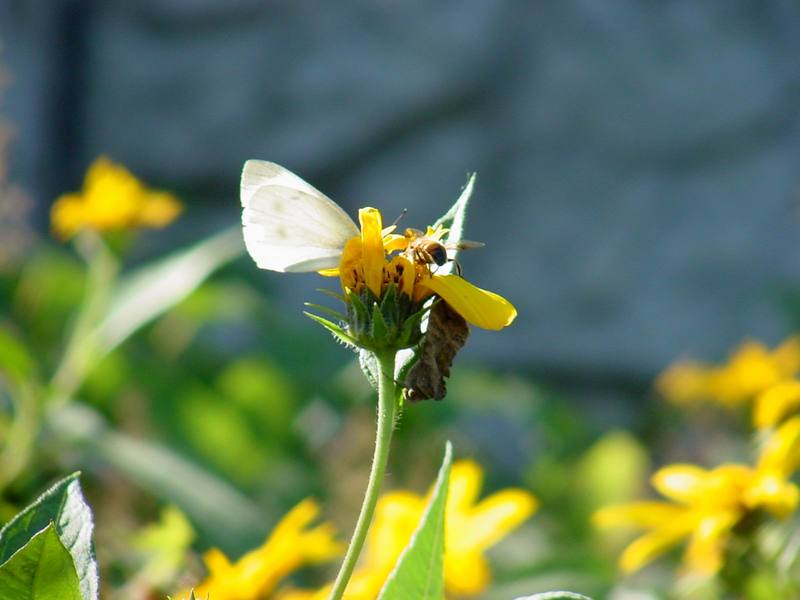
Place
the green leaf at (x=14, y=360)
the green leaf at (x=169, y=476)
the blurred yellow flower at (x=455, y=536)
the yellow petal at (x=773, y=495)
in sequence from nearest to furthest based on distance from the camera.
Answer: the blurred yellow flower at (x=455, y=536) < the yellow petal at (x=773, y=495) < the green leaf at (x=169, y=476) < the green leaf at (x=14, y=360)

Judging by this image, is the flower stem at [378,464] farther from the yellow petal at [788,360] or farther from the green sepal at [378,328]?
the yellow petal at [788,360]

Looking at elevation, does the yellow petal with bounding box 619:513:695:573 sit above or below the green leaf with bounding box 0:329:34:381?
below

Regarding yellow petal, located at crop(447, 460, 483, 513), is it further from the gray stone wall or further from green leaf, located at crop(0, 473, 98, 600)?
the gray stone wall

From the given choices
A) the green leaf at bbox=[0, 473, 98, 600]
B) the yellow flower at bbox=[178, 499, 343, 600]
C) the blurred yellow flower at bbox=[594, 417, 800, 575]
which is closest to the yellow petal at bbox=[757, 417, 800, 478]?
the blurred yellow flower at bbox=[594, 417, 800, 575]

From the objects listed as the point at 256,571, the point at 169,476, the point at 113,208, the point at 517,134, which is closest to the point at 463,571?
the point at 256,571

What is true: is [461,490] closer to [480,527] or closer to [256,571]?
[480,527]

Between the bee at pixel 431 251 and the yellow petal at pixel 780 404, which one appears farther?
the yellow petal at pixel 780 404

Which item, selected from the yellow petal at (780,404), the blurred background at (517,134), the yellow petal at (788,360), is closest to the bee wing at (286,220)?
the yellow petal at (780,404)
